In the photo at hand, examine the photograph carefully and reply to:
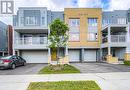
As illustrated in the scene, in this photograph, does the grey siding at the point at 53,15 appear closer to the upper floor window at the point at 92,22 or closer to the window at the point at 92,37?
the upper floor window at the point at 92,22

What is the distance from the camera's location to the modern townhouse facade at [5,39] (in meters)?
39.7

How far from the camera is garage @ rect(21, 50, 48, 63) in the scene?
34.0m

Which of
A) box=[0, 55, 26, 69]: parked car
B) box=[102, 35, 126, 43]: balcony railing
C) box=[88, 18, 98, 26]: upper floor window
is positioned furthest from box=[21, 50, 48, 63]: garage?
box=[102, 35, 126, 43]: balcony railing

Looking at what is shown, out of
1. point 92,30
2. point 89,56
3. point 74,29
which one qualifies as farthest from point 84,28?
point 89,56

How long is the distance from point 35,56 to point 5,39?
34.7 feet

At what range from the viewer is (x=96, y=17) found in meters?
36.1

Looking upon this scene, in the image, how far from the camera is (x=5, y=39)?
41.7 meters

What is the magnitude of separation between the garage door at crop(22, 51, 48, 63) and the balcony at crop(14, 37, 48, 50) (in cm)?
240

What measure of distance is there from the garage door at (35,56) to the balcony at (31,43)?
2396mm

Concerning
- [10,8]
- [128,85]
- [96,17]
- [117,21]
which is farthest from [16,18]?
[128,85]

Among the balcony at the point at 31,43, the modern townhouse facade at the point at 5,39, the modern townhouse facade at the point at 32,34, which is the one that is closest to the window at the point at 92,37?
the modern townhouse facade at the point at 32,34

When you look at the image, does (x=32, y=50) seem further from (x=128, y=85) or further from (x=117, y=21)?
(x=128, y=85)

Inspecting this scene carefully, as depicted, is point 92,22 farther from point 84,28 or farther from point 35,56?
point 35,56

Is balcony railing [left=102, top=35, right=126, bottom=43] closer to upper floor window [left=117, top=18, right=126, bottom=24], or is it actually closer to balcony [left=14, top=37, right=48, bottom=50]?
upper floor window [left=117, top=18, right=126, bottom=24]
